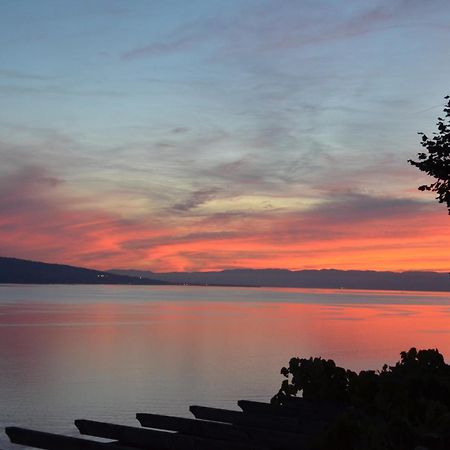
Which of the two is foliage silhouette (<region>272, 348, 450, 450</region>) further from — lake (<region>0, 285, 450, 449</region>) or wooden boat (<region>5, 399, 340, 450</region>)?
lake (<region>0, 285, 450, 449</region>)

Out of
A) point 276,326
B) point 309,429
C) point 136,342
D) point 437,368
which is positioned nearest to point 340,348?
point 136,342

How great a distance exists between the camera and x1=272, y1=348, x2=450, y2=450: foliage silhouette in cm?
949

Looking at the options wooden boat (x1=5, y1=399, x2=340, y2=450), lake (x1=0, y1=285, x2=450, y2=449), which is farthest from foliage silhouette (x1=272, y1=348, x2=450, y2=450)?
lake (x1=0, y1=285, x2=450, y2=449)

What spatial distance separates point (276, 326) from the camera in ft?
402

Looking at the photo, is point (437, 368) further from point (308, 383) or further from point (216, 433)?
point (216, 433)

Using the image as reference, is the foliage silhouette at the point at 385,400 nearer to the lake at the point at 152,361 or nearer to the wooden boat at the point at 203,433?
the wooden boat at the point at 203,433

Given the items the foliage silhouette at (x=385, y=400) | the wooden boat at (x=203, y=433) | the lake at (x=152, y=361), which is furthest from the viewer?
the lake at (x=152, y=361)

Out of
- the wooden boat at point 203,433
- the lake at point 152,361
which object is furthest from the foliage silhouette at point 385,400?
the lake at point 152,361

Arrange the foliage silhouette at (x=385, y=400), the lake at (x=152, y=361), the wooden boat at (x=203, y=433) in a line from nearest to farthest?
the wooden boat at (x=203, y=433), the foliage silhouette at (x=385, y=400), the lake at (x=152, y=361)

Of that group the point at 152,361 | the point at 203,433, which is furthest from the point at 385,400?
the point at 152,361

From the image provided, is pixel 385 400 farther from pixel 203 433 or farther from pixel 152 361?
pixel 152 361

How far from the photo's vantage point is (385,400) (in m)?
13.6

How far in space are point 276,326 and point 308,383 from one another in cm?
10671

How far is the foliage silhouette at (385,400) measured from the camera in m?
9.49
